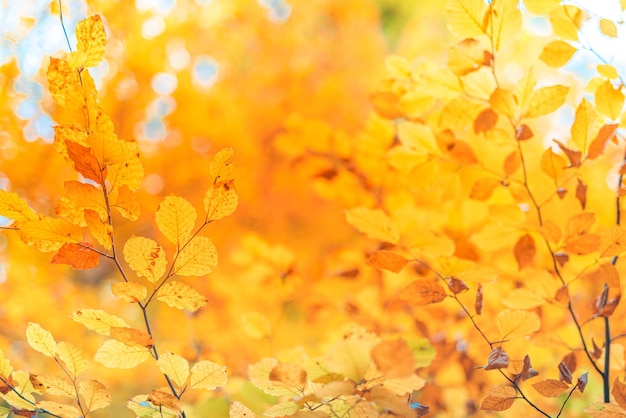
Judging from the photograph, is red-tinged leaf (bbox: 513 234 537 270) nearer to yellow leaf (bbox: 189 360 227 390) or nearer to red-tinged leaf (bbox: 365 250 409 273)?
red-tinged leaf (bbox: 365 250 409 273)

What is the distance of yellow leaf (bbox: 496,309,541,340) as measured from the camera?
38 cm

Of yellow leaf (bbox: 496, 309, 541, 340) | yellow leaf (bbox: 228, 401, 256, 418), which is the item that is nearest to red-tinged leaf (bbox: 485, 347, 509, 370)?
yellow leaf (bbox: 496, 309, 541, 340)

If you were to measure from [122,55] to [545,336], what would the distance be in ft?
4.45

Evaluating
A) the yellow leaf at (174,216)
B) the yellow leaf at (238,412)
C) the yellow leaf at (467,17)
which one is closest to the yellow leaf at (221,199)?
the yellow leaf at (174,216)

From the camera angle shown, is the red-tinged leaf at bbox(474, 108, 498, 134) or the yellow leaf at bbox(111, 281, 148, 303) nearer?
the yellow leaf at bbox(111, 281, 148, 303)

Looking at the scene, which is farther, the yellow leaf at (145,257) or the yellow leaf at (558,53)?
the yellow leaf at (558,53)

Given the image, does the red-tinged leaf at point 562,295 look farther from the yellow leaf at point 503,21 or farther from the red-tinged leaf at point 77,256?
the red-tinged leaf at point 77,256

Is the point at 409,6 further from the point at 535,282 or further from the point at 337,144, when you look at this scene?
the point at 535,282

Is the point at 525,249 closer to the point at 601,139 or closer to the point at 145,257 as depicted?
the point at 601,139

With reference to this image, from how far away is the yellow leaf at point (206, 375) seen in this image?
0.35 meters

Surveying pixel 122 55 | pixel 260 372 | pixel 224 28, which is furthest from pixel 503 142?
pixel 224 28

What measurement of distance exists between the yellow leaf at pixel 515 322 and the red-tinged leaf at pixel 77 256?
28 cm

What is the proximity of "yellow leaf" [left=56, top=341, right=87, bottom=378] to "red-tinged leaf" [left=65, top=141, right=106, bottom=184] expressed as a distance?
0.38ft

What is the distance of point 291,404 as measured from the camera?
0.34m
